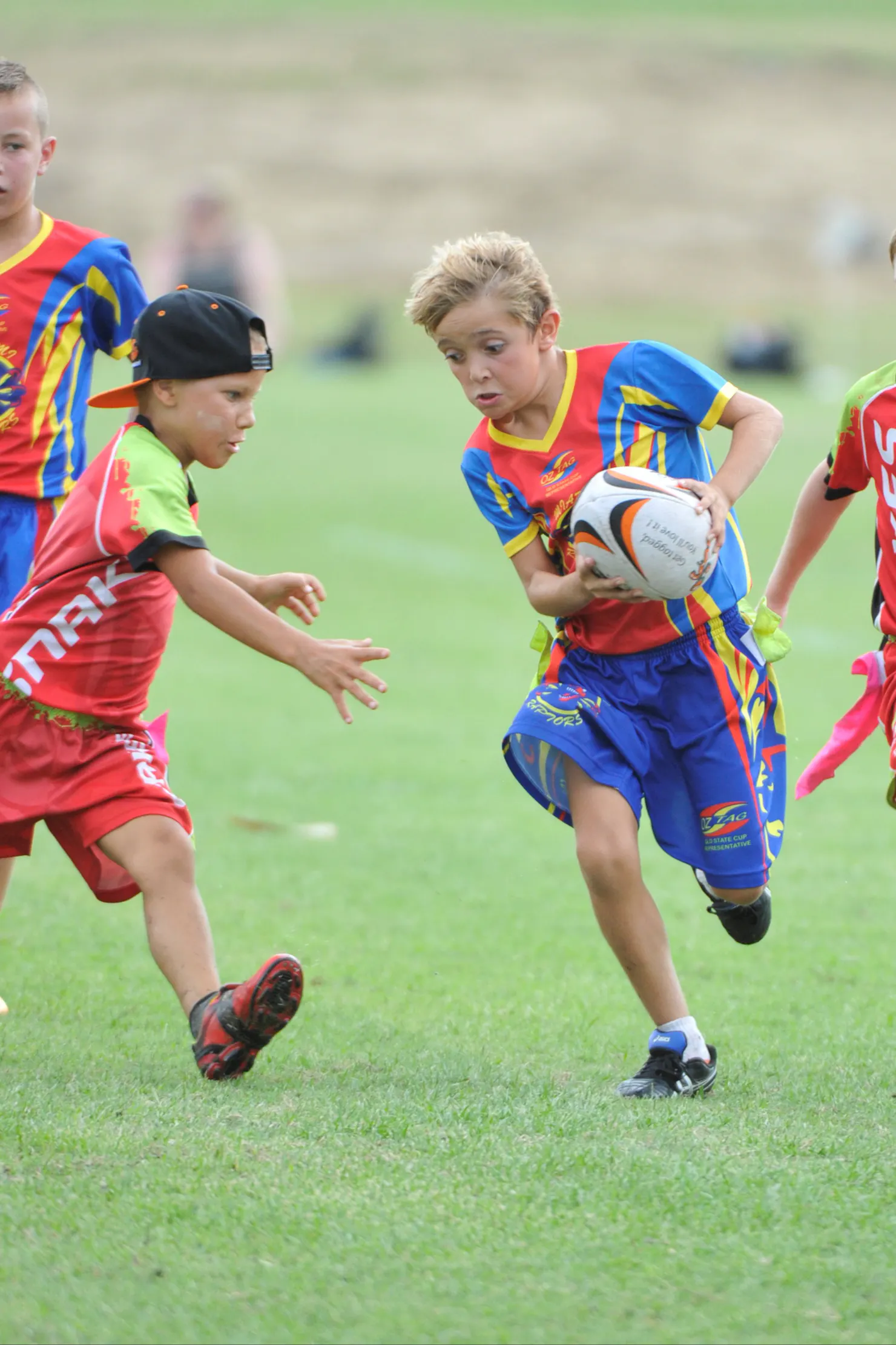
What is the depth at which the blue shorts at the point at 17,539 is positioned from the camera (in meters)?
5.04

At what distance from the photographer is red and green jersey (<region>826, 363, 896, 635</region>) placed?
4.33 meters

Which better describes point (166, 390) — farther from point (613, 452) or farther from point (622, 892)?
point (622, 892)

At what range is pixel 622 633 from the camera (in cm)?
439

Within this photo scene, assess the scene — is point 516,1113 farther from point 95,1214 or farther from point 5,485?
point 5,485

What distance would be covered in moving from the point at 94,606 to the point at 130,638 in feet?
0.41

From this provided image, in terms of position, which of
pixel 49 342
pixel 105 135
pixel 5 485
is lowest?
pixel 105 135

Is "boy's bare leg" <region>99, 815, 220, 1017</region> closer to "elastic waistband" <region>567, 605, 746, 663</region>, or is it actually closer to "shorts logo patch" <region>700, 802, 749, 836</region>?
"elastic waistband" <region>567, 605, 746, 663</region>

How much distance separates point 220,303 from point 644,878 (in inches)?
141

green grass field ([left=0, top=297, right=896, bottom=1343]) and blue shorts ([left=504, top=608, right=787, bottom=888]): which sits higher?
blue shorts ([left=504, top=608, right=787, bottom=888])

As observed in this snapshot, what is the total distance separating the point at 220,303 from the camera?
4262 mm

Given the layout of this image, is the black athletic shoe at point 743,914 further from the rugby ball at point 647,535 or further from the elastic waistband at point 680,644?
the rugby ball at point 647,535

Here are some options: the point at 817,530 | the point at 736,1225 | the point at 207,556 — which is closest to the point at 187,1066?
the point at 207,556

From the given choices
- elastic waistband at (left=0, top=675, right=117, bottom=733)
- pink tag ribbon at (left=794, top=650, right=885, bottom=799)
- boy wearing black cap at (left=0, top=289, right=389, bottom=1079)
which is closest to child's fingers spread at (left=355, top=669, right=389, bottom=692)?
boy wearing black cap at (left=0, top=289, right=389, bottom=1079)

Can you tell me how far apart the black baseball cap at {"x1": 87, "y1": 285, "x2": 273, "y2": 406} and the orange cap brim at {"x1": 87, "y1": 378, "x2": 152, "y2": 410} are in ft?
0.16
